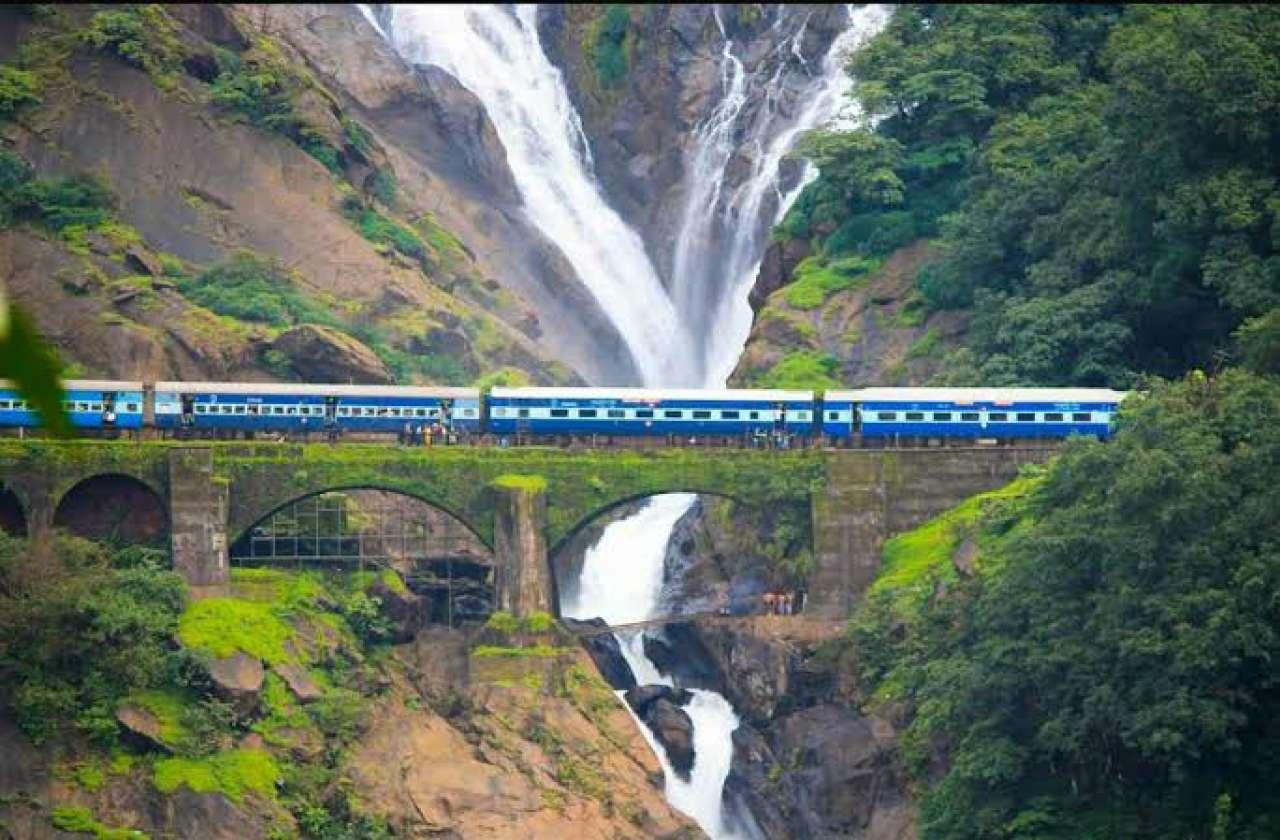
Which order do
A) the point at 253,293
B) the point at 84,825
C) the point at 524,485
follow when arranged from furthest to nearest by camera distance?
the point at 253,293
the point at 524,485
the point at 84,825

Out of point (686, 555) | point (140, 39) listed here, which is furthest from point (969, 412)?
point (140, 39)

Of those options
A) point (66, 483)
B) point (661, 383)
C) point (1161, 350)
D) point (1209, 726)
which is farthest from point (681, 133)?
point (1209, 726)

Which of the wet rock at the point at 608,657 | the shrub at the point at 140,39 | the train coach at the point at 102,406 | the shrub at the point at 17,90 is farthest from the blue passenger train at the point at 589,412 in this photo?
the shrub at the point at 140,39

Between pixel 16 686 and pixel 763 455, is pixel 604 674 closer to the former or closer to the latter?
pixel 763 455

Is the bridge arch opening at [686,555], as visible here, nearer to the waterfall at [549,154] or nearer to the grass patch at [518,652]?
the grass patch at [518,652]

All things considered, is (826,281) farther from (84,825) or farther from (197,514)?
(84,825)

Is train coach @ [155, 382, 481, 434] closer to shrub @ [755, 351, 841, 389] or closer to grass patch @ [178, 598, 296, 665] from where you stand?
grass patch @ [178, 598, 296, 665]

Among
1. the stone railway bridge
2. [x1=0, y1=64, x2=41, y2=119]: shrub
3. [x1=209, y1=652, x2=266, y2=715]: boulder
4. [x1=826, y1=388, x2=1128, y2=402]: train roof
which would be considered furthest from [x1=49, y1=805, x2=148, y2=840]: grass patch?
[x1=0, y1=64, x2=41, y2=119]: shrub
